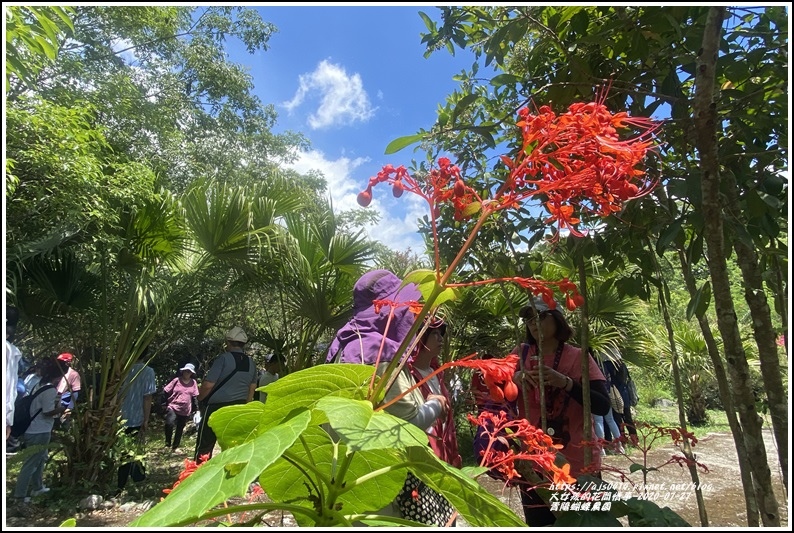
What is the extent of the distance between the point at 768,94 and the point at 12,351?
12.4ft

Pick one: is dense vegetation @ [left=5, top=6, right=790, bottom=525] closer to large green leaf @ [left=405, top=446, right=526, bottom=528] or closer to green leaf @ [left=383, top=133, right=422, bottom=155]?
green leaf @ [left=383, top=133, right=422, bottom=155]

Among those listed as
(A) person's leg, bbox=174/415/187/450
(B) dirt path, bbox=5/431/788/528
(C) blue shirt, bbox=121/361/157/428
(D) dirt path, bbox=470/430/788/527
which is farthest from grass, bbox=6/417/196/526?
(D) dirt path, bbox=470/430/788/527

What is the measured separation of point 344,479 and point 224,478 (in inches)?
8.8

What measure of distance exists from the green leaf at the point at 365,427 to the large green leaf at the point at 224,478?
1.3 inches

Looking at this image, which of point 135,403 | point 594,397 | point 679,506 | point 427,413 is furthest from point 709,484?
point 135,403

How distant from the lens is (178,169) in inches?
328

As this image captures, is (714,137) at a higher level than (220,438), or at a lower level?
higher

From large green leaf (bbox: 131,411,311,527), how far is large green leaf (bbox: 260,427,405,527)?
161mm

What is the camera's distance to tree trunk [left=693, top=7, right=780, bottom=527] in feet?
3.42

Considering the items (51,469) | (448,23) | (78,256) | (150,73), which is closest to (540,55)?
(448,23)

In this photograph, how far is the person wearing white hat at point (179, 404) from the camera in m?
7.27

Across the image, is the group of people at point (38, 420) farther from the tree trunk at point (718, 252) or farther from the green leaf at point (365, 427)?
the tree trunk at point (718, 252)

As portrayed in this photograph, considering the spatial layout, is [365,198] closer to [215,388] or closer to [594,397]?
[594,397]

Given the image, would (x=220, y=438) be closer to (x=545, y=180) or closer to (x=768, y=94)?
(x=545, y=180)
